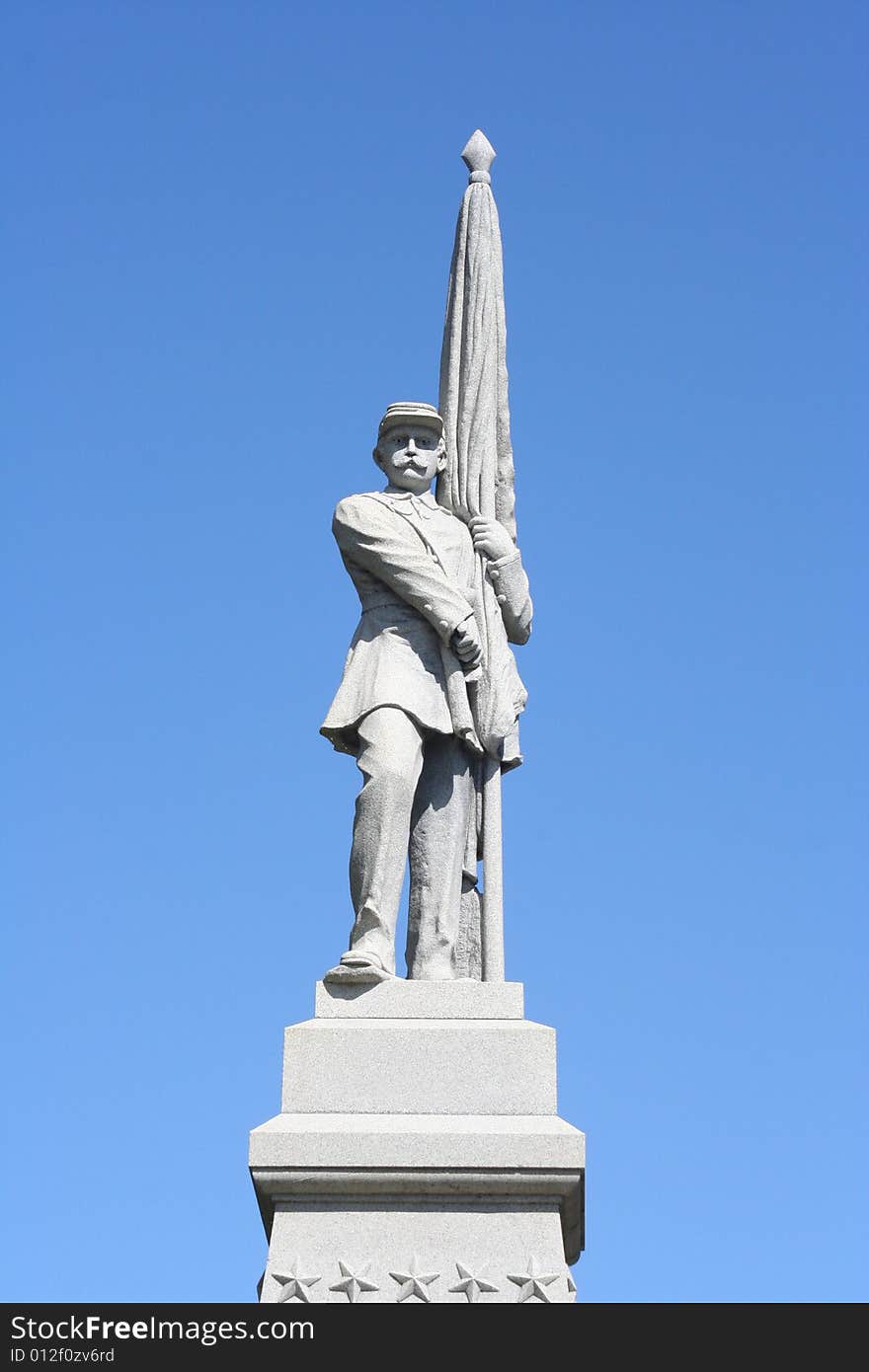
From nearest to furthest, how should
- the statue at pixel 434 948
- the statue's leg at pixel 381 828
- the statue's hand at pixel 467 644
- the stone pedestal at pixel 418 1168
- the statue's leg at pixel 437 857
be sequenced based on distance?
the stone pedestal at pixel 418 1168 < the statue at pixel 434 948 < the statue's leg at pixel 381 828 < the statue's leg at pixel 437 857 < the statue's hand at pixel 467 644

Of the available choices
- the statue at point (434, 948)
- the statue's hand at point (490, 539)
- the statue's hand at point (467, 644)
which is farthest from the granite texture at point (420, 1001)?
the statue's hand at point (490, 539)

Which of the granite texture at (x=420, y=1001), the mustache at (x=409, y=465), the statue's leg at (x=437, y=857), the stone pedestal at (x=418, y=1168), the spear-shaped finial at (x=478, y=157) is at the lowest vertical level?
the stone pedestal at (x=418, y=1168)

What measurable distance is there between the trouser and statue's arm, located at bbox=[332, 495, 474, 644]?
69cm

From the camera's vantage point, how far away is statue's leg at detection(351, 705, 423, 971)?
12445 mm

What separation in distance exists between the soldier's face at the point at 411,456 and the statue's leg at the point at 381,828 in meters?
1.65

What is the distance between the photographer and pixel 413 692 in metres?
12.9

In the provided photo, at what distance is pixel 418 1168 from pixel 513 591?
153 inches

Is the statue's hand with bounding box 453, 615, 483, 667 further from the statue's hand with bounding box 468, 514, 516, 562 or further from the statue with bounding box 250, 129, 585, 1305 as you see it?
the statue's hand with bounding box 468, 514, 516, 562

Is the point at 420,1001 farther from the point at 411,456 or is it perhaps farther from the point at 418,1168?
the point at 411,456

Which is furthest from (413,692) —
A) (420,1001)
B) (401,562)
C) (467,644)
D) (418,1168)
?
(418,1168)

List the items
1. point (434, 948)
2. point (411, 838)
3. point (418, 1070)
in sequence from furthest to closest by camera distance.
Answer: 1. point (411, 838)
2. point (434, 948)
3. point (418, 1070)

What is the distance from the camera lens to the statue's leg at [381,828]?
12.4m

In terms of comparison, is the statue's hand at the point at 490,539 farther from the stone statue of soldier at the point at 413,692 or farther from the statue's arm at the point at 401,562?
the statue's arm at the point at 401,562
